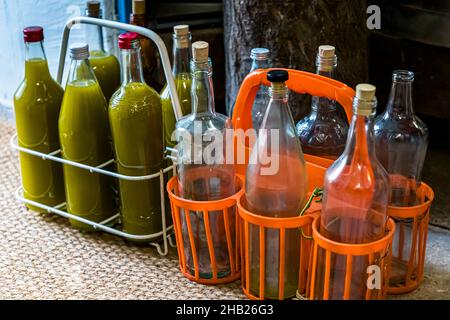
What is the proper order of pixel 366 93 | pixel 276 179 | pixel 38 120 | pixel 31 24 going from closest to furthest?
pixel 366 93 → pixel 276 179 → pixel 38 120 → pixel 31 24

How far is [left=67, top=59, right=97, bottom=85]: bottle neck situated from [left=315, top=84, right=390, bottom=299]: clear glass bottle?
0.45 meters

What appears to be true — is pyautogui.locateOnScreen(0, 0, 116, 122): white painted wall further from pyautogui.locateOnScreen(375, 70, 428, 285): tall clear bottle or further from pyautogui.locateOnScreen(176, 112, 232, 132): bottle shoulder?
pyautogui.locateOnScreen(375, 70, 428, 285): tall clear bottle

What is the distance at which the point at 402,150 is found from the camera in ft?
3.32

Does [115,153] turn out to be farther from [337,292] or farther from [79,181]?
[337,292]

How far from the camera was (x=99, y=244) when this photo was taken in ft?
3.84

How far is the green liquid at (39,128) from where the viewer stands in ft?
3.76

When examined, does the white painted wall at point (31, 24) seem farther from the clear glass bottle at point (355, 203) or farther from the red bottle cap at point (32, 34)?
the clear glass bottle at point (355, 203)

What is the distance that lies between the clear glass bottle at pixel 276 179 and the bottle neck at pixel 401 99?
168mm

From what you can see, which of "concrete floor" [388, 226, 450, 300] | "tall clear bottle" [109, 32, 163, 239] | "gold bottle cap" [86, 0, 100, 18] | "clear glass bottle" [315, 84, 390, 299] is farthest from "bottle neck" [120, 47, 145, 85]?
"concrete floor" [388, 226, 450, 300]

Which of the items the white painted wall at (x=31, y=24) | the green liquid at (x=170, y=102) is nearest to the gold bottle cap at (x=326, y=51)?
the green liquid at (x=170, y=102)

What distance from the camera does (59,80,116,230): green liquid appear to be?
1.10 meters

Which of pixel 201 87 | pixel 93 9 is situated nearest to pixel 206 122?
pixel 201 87

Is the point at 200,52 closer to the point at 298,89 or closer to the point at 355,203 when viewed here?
the point at 298,89

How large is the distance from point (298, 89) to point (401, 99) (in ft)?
0.51
